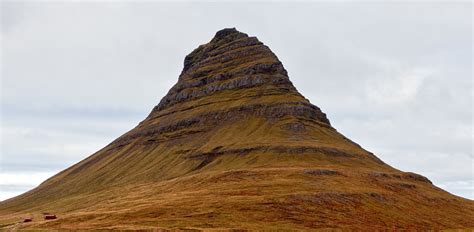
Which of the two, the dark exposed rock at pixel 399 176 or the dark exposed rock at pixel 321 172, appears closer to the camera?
the dark exposed rock at pixel 321 172

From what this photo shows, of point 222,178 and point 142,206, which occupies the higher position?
point 222,178

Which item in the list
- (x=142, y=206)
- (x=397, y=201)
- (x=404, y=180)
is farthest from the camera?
(x=404, y=180)

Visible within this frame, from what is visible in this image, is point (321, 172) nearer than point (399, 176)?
Yes

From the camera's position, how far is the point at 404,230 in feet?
430

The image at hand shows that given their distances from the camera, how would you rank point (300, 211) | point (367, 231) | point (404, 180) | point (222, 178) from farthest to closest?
1. point (404, 180)
2. point (222, 178)
3. point (300, 211)
4. point (367, 231)

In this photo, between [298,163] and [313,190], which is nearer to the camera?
[313,190]

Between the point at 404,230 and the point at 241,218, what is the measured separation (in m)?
38.9

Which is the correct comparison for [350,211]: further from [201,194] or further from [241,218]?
[201,194]

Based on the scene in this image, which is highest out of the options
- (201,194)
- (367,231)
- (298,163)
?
(298,163)

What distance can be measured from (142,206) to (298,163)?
64344mm

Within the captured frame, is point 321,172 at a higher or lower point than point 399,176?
lower

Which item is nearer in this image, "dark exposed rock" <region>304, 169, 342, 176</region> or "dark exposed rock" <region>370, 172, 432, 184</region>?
"dark exposed rock" <region>304, 169, 342, 176</region>

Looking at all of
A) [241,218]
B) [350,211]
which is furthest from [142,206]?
[350,211]

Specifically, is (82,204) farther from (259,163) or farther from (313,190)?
(313,190)
